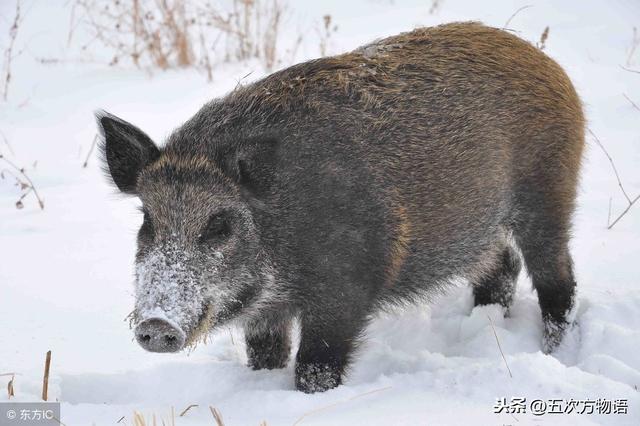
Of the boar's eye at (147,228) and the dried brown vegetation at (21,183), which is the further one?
the dried brown vegetation at (21,183)

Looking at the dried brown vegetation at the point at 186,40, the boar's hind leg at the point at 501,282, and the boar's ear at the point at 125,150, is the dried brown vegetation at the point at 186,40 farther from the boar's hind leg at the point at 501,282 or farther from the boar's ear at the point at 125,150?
the boar's ear at the point at 125,150

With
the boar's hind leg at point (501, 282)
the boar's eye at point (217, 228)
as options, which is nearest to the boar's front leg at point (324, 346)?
the boar's eye at point (217, 228)

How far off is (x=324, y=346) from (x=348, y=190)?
686 mm

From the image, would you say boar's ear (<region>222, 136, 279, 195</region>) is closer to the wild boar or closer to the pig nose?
the wild boar

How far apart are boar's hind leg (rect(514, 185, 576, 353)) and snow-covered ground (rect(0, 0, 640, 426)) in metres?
0.12

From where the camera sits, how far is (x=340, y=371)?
373cm

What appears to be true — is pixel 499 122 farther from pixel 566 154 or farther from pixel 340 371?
pixel 340 371

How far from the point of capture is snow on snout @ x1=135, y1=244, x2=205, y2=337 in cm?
316

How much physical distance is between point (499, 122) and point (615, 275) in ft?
4.80

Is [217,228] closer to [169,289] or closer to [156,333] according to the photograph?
[169,289]

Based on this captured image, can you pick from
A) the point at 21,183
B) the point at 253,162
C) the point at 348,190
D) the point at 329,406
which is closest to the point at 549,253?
the point at 348,190

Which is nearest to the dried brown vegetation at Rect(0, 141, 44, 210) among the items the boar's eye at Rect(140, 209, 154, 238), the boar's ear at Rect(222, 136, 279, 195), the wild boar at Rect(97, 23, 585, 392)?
the wild boar at Rect(97, 23, 585, 392)

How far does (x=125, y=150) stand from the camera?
12.4ft

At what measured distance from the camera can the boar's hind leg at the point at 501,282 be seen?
4.86 meters
